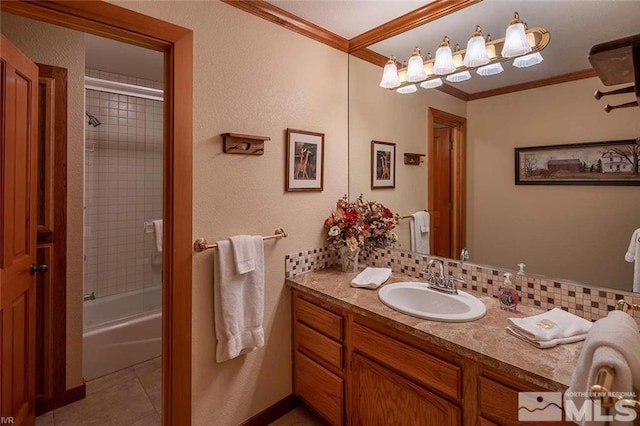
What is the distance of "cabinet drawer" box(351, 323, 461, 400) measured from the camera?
121cm

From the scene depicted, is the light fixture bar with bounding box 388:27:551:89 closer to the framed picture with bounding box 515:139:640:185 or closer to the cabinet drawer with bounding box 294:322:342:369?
the framed picture with bounding box 515:139:640:185

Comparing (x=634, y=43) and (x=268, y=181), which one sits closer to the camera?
(x=634, y=43)

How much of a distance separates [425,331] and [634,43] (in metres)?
1.06

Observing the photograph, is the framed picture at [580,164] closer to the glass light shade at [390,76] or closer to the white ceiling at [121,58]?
the glass light shade at [390,76]

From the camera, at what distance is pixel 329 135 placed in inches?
85.2

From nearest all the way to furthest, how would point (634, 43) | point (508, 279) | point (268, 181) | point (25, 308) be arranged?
point (634, 43)
point (508, 279)
point (25, 308)
point (268, 181)

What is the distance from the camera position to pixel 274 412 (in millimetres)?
1938

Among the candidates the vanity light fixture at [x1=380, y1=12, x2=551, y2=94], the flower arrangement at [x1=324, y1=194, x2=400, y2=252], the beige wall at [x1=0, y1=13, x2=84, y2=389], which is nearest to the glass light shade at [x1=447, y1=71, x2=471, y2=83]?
the vanity light fixture at [x1=380, y1=12, x2=551, y2=94]

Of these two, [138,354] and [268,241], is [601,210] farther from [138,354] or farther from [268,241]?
[138,354]

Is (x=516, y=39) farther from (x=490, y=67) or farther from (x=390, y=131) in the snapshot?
(x=390, y=131)

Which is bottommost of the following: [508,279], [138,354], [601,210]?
[138,354]

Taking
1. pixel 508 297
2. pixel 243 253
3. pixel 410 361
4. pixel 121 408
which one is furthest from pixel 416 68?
pixel 121 408

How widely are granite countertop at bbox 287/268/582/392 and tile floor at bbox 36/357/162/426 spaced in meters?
1.38

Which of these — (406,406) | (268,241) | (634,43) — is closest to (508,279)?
(406,406)
